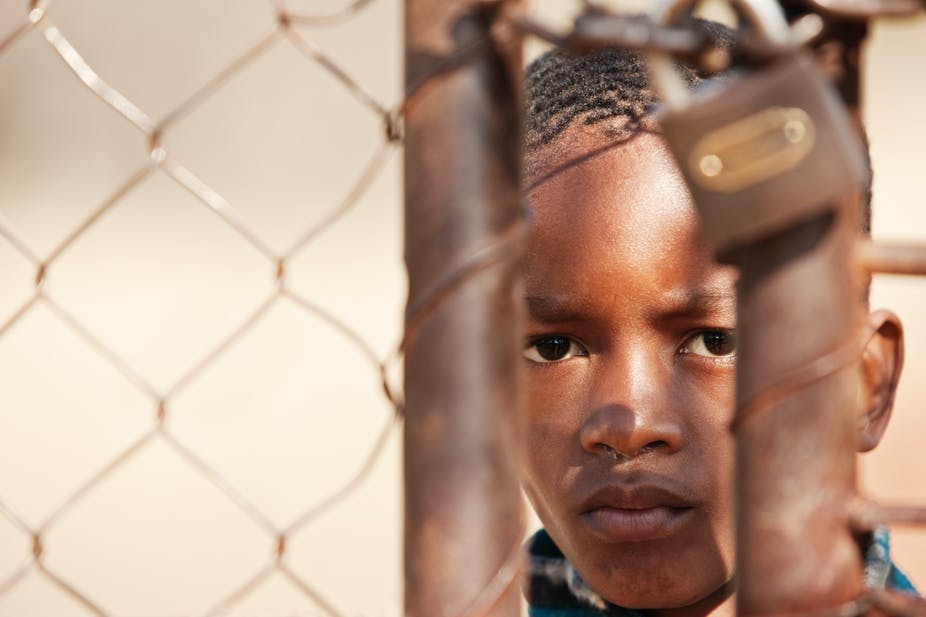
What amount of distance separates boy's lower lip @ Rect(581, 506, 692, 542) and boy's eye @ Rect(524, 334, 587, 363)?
13 centimetres

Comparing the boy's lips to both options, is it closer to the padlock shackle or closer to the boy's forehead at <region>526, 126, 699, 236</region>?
the boy's forehead at <region>526, 126, 699, 236</region>

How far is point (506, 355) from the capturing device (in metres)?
0.51

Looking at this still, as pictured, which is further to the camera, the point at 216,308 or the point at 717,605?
the point at 216,308

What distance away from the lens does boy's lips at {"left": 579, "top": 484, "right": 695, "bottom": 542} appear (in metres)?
0.98

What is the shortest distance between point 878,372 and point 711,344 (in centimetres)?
14

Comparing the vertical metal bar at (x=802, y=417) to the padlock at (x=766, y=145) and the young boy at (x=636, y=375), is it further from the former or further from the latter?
the young boy at (x=636, y=375)

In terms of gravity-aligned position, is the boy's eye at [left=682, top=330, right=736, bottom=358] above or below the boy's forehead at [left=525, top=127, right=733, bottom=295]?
Result: below

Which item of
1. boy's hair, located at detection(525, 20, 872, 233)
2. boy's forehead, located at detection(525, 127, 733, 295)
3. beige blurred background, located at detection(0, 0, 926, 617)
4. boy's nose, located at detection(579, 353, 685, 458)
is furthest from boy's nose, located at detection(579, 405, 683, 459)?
beige blurred background, located at detection(0, 0, 926, 617)

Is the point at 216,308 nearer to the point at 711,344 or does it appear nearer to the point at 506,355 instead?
the point at 711,344

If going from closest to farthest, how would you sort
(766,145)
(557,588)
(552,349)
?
(766,145)
(552,349)
(557,588)

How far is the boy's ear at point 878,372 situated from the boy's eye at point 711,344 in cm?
11

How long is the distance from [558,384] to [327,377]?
216cm

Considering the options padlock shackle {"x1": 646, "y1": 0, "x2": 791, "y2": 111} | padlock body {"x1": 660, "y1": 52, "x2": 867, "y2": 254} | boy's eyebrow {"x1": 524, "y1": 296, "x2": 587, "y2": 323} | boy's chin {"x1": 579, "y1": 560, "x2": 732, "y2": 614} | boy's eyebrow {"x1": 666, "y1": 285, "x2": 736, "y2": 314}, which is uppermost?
padlock shackle {"x1": 646, "y1": 0, "x2": 791, "y2": 111}

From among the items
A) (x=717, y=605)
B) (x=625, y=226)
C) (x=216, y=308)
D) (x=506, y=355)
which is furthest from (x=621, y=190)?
(x=216, y=308)
